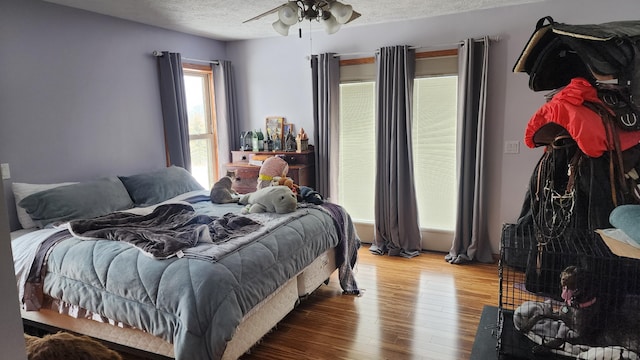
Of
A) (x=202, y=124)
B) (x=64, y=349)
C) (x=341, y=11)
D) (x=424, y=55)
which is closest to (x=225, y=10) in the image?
(x=341, y=11)

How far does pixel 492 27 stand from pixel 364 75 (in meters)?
1.37

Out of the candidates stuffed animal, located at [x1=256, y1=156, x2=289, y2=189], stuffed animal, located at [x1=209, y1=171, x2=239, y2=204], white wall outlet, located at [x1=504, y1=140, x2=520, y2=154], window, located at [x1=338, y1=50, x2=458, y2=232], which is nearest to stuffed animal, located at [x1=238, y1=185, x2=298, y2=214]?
stuffed animal, located at [x1=209, y1=171, x2=239, y2=204]

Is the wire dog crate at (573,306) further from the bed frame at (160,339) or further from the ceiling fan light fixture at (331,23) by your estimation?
the ceiling fan light fixture at (331,23)

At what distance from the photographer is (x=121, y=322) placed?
239 cm

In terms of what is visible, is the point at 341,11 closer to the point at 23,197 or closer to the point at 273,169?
the point at 273,169

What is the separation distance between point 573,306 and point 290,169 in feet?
10.4

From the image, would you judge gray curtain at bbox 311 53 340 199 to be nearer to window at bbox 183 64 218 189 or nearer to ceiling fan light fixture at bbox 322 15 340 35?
window at bbox 183 64 218 189

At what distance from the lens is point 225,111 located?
5180mm

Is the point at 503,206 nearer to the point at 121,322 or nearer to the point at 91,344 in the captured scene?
the point at 121,322

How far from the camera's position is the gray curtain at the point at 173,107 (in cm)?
434

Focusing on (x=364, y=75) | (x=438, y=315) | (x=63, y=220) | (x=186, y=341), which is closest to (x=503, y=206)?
(x=438, y=315)

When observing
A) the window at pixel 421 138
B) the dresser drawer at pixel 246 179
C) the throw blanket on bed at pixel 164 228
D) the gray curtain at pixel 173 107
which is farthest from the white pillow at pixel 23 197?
the window at pixel 421 138

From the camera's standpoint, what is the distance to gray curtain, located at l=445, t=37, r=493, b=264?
405 centimetres

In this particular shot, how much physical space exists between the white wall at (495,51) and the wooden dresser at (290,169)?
1.37 feet
